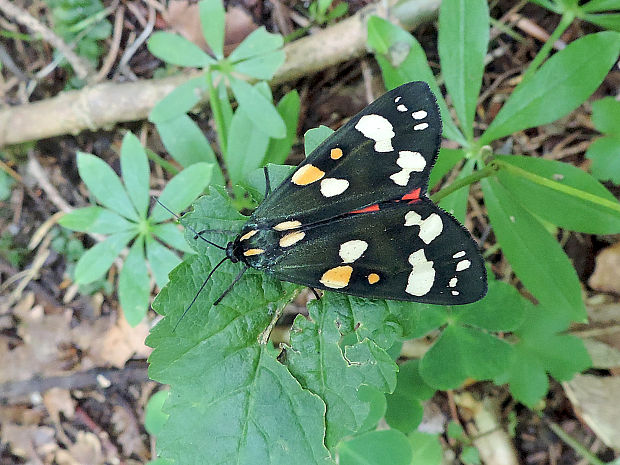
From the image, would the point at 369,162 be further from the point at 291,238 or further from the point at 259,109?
the point at 259,109

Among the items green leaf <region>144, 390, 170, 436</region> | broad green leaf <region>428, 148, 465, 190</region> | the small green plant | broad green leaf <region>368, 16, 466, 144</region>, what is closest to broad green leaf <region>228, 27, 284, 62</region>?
broad green leaf <region>368, 16, 466, 144</region>

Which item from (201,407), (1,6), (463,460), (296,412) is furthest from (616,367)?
(1,6)

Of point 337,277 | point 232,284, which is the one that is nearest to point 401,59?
point 337,277

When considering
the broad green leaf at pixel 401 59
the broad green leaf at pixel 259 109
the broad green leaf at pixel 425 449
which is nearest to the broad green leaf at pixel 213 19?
the broad green leaf at pixel 259 109

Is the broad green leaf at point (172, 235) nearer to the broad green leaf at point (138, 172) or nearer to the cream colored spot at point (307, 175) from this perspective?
the broad green leaf at point (138, 172)

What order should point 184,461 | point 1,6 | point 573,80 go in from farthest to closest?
1. point 1,6
2. point 573,80
3. point 184,461

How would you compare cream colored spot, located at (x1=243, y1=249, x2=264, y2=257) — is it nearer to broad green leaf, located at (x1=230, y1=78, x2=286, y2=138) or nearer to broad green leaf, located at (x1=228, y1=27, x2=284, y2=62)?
broad green leaf, located at (x1=230, y1=78, x2=286, y2=138)

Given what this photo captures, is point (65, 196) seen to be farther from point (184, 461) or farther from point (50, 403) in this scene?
point (184, 461)
